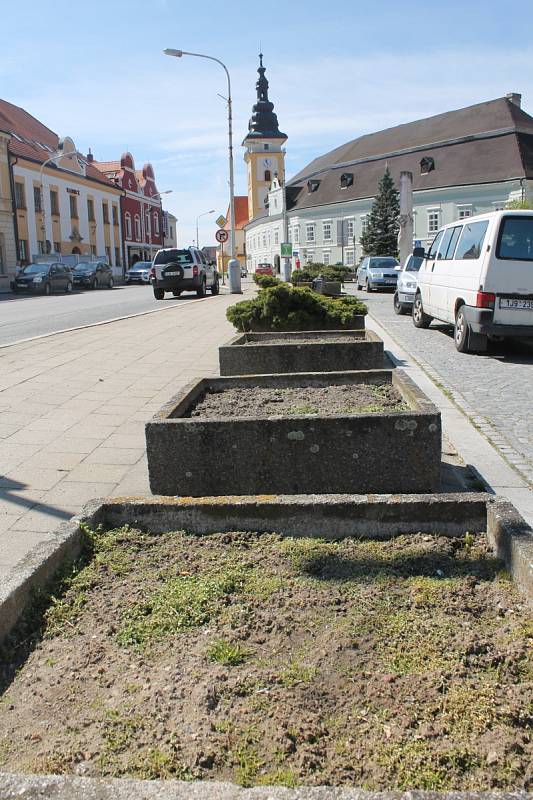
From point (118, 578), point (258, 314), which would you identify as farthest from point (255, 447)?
point (258, 314)

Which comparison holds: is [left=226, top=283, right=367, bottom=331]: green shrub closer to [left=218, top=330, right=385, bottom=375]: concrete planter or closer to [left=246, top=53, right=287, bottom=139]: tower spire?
[left=218, top=330, right=385, bottom=375]: concrete planter

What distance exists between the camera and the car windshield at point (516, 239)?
10328mm

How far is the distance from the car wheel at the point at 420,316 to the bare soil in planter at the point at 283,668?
1272 cm

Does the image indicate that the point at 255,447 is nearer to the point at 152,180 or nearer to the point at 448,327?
the point at 448,327

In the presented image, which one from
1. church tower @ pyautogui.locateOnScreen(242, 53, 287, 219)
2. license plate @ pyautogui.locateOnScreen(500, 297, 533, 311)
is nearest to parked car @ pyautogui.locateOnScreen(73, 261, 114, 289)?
license plate @ pyautogui.locateOnScreen(500, 297, 533, 311)

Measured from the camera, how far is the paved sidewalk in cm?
443

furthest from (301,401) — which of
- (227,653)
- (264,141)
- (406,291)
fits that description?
(264,141)

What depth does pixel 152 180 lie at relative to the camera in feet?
294

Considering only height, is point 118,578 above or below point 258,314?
below

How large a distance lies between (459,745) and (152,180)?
93.1 metres

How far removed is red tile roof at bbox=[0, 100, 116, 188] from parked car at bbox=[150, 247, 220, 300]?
25.6 metres

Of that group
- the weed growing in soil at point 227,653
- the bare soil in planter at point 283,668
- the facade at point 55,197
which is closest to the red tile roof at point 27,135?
the facade at point 55,197

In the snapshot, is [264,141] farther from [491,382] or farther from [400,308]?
[491,382]

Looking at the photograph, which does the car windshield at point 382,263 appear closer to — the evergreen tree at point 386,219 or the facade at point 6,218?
the facade at point 6,218
